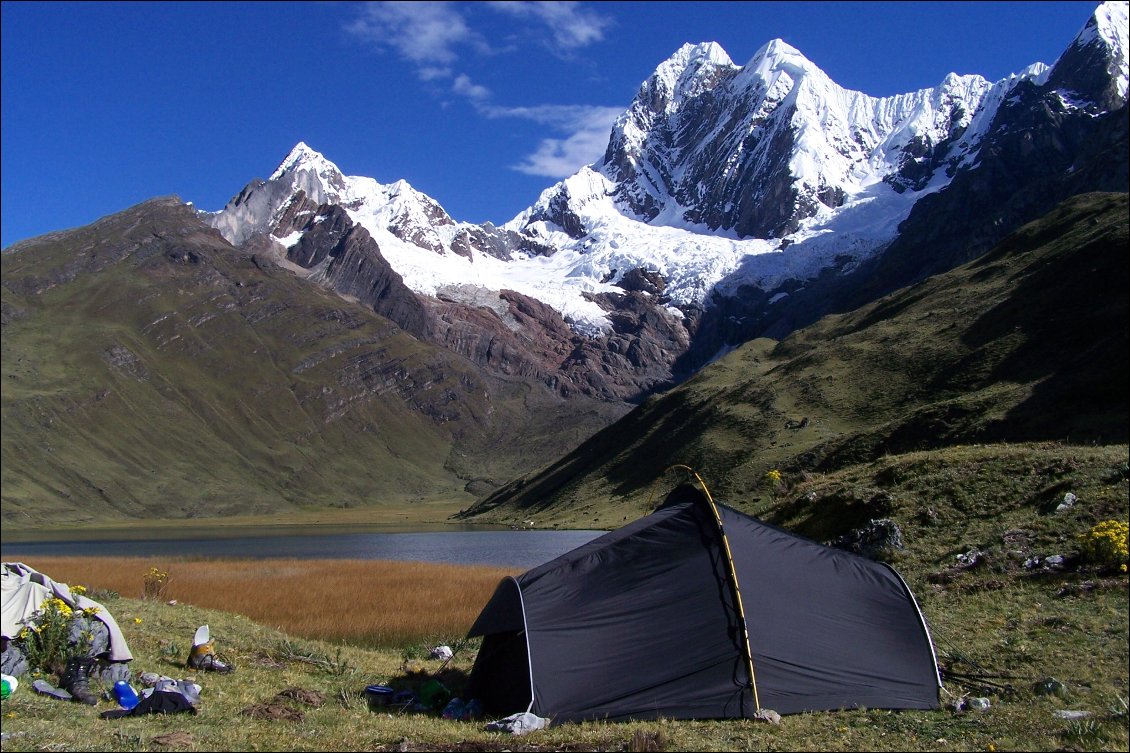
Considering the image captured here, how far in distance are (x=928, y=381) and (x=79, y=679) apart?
8078 cm

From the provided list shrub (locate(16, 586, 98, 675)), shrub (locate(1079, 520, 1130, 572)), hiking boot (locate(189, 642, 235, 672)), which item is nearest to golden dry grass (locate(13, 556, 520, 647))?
hiking boot (locate(189, 642, 235, 672))

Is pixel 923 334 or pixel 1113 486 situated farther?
pixel 923 334

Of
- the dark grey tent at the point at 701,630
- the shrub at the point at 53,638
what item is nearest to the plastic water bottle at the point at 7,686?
the shrub at the point at 53,638

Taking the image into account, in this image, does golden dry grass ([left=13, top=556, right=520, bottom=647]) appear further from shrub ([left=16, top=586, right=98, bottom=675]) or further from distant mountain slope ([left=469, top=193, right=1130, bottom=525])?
distant mountain slope ([left=469, top=193, right=1130, bottom=525])

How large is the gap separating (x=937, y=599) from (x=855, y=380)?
79.5 meters

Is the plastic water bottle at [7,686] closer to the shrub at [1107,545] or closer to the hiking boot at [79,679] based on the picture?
the hiking boot at [79,679]

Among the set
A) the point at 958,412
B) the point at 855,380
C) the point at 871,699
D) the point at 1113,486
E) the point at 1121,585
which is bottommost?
the point at 871,699

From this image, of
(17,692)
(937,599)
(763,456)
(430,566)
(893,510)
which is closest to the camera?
(17,692)

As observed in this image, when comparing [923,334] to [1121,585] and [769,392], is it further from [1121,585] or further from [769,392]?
[1121,585]

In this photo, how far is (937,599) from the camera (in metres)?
21.3

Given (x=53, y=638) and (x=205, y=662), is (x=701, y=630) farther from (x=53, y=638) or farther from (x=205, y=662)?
(x=53, y=638)

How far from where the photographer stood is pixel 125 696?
51.7 feet

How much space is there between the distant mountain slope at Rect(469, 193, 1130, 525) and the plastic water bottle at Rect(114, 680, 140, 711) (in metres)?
39.8

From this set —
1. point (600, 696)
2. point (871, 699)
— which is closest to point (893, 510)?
point (871, 699)
